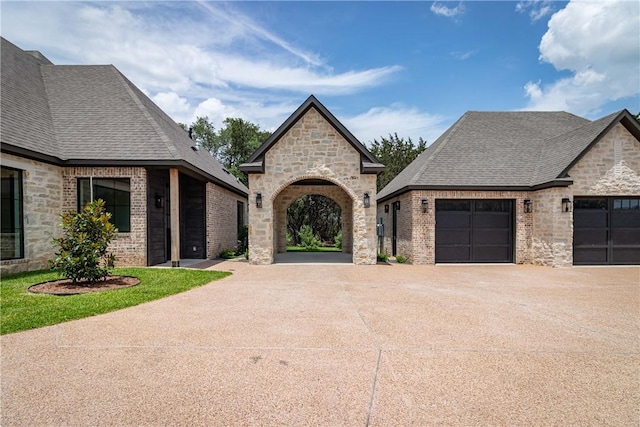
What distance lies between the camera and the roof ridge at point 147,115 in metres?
11.7

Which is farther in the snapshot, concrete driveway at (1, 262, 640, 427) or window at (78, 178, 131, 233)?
window at (78, 178, 131, 233)

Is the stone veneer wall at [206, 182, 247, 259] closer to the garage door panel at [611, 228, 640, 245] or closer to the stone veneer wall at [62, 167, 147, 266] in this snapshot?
Result: the stone veneer wall at [62, 167, 147, 266]

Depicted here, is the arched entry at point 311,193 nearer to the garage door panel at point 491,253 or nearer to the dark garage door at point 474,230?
the dark garage door at point 474,230

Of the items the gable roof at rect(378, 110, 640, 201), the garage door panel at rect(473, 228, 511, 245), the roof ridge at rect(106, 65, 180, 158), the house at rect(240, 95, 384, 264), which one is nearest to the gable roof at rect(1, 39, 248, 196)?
the roof ridge at rect(106, 65, 180, 158)

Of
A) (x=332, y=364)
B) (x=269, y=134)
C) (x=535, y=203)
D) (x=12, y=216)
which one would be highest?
(x=269, y=134)

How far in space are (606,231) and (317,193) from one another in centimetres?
1275

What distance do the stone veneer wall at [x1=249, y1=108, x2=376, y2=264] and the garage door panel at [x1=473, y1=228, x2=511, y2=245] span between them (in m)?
4.73

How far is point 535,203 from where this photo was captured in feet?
44.6

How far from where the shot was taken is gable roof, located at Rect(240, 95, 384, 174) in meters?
12.5

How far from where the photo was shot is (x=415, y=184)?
43.7ft

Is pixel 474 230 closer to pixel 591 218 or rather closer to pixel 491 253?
pixel 491 253

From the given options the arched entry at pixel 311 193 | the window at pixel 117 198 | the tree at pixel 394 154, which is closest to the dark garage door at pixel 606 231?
the arched entry at pixel 311 193

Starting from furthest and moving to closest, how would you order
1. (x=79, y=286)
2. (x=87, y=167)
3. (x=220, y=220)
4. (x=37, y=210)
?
(x=220, y=220), (x=87, y=167), (x=37, y=210), (x=79, y=286)

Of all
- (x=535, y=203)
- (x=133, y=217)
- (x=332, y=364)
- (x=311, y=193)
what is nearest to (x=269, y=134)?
(x=311, y=193)
